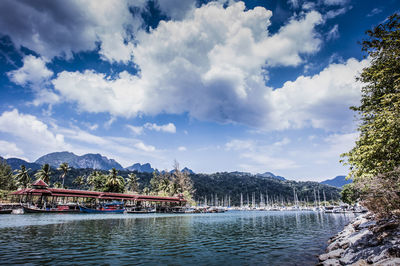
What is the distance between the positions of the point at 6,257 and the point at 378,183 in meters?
22.3

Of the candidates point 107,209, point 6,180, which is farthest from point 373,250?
point 6,180

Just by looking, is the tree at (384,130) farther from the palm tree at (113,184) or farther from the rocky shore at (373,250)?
the palm tree at (113,184)

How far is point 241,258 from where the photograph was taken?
13.5 m

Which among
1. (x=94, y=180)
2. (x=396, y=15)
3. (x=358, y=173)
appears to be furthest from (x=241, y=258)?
(x=94, y=180)

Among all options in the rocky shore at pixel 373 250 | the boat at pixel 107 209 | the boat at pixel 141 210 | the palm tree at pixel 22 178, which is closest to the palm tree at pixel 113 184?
the boat at pixel 107 209

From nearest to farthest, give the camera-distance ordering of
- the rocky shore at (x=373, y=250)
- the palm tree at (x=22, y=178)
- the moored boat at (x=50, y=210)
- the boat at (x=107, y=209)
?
1. the rocky shore at (x=373, y=250)
2. the moored boat at (x=50, y=210)
3. the boat at (x=107, y=209)
4. the palm tree at (x=22, y=178)

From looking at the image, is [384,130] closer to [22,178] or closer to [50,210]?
[50,210]

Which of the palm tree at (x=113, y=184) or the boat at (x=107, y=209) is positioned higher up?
the palm tree at (x=113, y=184)

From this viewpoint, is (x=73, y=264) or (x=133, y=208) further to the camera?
(x=133, y=208)

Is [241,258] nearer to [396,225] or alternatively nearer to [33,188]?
[396,225]

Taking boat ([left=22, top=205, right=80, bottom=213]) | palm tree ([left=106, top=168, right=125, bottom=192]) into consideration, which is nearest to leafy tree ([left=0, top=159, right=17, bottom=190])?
boat ([left=22, top=205, right=80, bottom=213])

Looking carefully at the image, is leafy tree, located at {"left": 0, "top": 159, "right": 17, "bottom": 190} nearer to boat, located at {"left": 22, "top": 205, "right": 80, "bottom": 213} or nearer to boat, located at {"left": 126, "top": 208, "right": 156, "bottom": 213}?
boat, located at {"left": 22, "top": 205, "right": 80, "bottom": 213}

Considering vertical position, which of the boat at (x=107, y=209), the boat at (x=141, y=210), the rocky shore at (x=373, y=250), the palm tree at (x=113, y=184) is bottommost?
the boat at (x=141, y=210)

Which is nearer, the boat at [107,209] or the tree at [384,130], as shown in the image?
the tree at [384,130]
